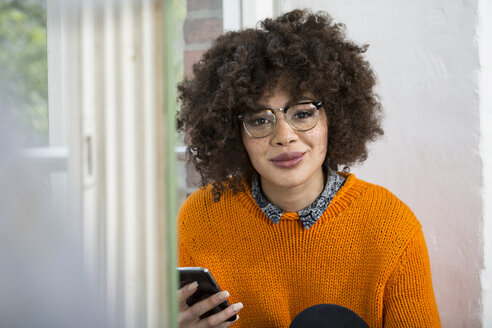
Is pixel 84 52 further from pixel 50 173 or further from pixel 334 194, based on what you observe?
pixel 334 194

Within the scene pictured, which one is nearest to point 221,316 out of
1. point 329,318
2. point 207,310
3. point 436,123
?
point 207,310

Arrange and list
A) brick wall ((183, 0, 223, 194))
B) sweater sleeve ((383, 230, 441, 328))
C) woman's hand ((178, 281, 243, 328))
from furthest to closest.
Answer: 1. brick wall ((183, 0, 223, 194))
2. sweater sleeve ((383, 230, 441, 328))
3. woman's hand ((178, 281, 243, 328))

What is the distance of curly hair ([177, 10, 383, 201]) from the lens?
4.88ft

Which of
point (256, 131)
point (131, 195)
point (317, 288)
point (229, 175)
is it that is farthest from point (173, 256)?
point (229, 175)

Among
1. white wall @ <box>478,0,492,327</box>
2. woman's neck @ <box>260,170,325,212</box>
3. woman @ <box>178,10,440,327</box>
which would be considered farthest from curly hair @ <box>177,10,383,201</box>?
white wall @ <box>478,0,492,327</box>

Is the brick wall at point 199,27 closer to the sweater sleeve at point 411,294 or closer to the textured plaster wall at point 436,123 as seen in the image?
the textured plaster wall at point 436,123

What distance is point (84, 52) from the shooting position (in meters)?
0.36

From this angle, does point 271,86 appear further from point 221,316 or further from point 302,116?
point 221,316

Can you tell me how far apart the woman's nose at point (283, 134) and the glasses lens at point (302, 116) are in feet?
0.06

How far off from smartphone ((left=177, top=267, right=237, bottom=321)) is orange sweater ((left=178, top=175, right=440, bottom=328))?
0.24 meters

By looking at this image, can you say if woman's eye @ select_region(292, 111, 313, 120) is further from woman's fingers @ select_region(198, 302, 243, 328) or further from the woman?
woman's fingers @ select_region(198, 302, 243, 328)

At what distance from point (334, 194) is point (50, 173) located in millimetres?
1322

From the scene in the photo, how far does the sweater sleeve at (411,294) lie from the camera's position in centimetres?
144

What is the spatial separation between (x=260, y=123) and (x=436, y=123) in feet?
2.31
